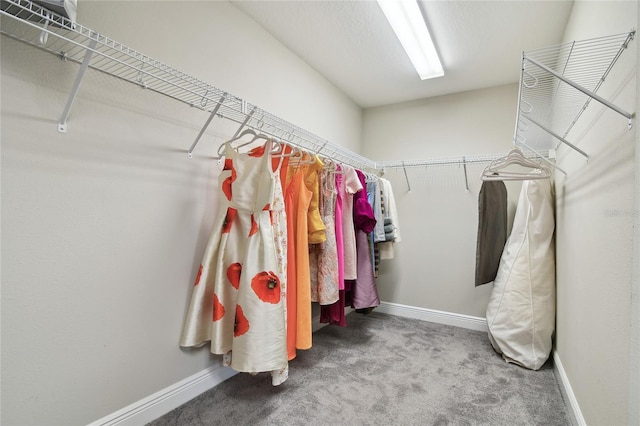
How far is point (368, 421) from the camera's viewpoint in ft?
4.67

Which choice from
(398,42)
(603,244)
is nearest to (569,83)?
(603,244)

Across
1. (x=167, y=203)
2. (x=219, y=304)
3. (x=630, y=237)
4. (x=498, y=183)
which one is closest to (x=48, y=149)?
(x=167, y=203)

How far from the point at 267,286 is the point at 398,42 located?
1.96 meters

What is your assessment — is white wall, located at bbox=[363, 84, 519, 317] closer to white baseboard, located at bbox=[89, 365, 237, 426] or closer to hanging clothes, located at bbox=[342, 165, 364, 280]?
hanging clothes, located at bbox=[342, 165, 364, 280]

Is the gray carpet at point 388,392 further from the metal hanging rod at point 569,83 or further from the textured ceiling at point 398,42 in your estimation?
the textured ceiling at point 398,42

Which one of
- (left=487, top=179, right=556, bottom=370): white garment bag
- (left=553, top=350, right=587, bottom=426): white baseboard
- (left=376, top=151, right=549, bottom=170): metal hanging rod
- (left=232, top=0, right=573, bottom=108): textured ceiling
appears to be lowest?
(left=553, top=350, right=587, bottom=426): white baseboard

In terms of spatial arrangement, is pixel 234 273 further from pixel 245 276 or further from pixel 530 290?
pixel 530 290

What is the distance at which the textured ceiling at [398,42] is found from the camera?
176 centimetres

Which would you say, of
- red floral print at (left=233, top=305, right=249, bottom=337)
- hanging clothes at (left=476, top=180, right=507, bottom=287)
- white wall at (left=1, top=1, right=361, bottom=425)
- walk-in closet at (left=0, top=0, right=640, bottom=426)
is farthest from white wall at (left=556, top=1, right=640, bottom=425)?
white wall at (left=1, top=1, right=361, bottom=425)

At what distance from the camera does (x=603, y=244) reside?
1.07 m

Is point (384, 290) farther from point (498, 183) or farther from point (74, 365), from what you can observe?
point (74, 365)

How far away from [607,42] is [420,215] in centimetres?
212

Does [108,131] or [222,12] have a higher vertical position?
[222,12]

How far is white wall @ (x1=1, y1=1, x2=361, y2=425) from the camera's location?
1.00 metres
